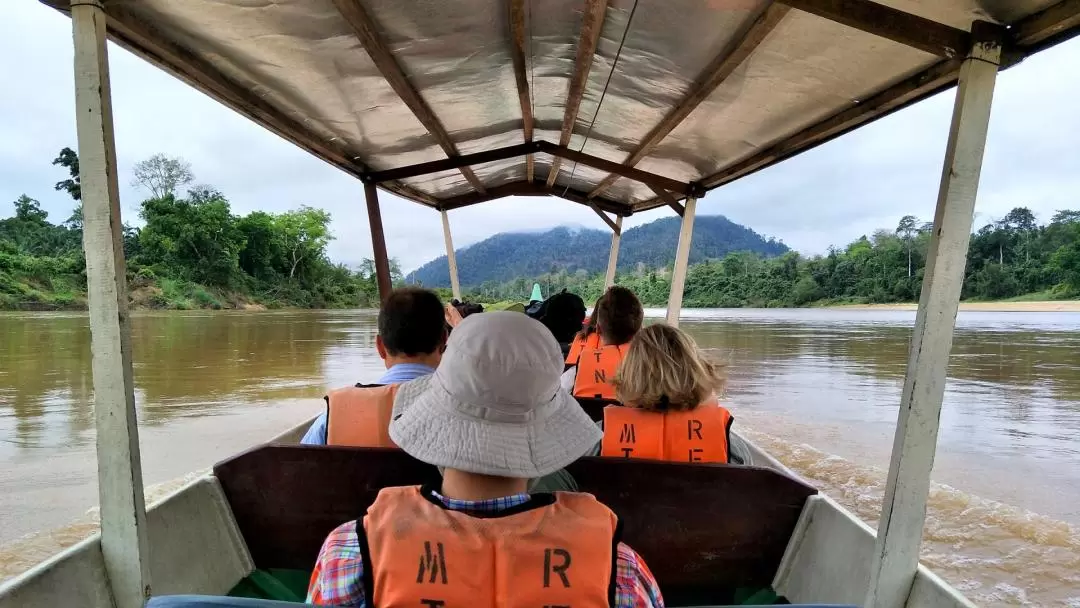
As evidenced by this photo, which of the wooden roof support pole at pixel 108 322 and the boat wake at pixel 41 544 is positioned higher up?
the wooden roof support pole at pixel 108 322

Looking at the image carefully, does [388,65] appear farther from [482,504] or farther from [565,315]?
[565,315]

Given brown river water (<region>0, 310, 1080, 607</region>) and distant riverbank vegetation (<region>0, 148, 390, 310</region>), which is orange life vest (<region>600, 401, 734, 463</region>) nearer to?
brown river water (<region>0, 310, 1080, 607</region>)

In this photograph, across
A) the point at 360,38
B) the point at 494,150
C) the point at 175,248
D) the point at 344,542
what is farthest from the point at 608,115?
the point at 175,248

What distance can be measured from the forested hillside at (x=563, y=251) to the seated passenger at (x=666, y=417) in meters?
66.5

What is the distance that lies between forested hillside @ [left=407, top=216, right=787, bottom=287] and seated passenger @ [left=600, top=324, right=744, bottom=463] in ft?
218

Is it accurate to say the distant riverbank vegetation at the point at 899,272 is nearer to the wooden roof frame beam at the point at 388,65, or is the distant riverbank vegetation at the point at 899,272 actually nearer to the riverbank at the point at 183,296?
the riverbank at the point at 183,296

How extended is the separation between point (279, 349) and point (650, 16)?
15535 mm

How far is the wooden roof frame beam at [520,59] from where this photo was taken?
2.71 meters

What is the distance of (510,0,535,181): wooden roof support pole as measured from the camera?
8.89 ft

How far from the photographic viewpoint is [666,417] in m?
2.30

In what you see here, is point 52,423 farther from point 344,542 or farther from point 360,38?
point 344,542

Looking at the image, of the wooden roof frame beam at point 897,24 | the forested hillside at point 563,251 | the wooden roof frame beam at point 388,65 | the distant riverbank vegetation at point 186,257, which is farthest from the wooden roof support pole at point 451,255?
the forested hillside at point 563,251

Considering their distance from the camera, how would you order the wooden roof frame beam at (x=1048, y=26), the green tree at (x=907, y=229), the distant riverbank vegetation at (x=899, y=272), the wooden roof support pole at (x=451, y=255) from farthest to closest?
the green tree at (x=907, y=229), the distant riverbank vegetation at (x=899, y=272), the wooden roof support pole at (x=451, y=255), the wooden roof frame beam at (x=1048, y=26)

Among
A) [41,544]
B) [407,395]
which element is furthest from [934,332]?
[41,544]
